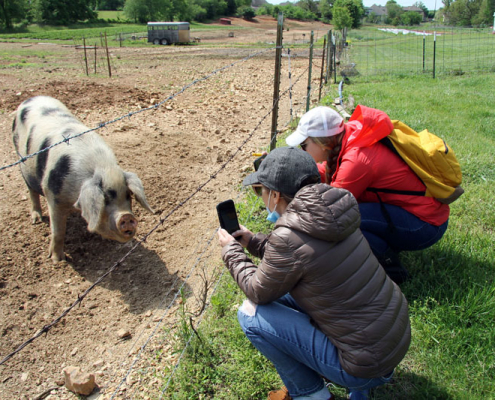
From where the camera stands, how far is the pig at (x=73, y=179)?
12.9 feet

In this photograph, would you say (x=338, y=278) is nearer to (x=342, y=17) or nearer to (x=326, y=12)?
(x=342, y=17)

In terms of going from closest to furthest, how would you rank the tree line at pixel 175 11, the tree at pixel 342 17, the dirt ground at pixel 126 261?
the dirt ground at pixel 126 261 → the tree at pixel 342 17 → the tree line at pixel 175 11

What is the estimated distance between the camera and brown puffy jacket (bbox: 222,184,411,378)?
1884 mm

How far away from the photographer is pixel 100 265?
177 inches

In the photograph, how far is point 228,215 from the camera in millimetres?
A: 2711

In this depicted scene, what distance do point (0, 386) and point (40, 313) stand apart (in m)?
0.78

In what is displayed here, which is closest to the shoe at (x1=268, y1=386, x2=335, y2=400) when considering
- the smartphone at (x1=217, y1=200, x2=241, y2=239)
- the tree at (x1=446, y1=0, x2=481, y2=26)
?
the smartphone at (x1=217, y1=200, x2=241, y2=239)

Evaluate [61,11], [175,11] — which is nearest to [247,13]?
[175,11]

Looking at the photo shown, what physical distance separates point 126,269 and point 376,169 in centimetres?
280

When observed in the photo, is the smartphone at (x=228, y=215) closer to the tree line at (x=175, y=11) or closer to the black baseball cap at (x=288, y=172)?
the black baseball cap at (x=288, y=172)

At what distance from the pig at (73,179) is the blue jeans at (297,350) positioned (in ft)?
6.92

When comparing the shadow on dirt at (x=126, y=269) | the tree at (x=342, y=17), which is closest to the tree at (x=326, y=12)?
the tree at (x=342, y=17)

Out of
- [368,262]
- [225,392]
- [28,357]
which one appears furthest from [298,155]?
[28,357]

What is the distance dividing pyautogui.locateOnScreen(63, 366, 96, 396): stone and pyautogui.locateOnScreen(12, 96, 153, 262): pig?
1261 millimetres
